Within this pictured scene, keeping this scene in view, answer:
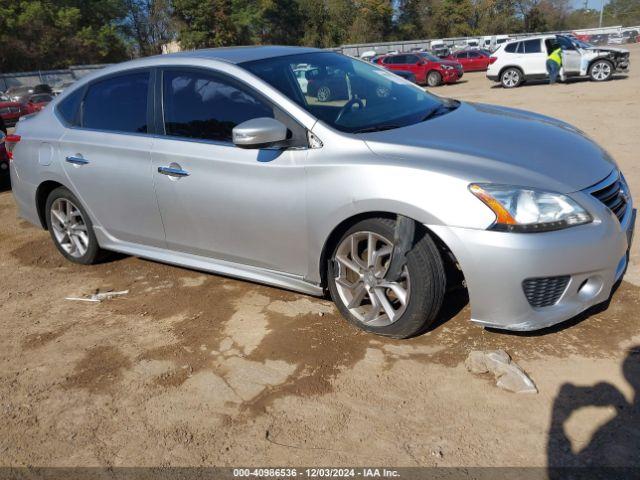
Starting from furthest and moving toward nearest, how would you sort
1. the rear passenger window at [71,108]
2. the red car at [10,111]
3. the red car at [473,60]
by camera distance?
the red car at [473,60] → the red car at [10,111] → the rear passenger window at [71,108]

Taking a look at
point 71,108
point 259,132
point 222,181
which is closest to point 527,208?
point 259,132

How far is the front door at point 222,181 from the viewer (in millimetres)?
3543

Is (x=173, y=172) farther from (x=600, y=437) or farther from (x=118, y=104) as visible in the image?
(x=600, y=437)

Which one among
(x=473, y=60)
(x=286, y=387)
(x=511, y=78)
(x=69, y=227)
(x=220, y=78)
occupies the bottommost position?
(x=473, y=60)

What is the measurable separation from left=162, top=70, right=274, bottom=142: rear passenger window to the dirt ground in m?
1.20

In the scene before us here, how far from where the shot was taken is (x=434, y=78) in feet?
84.2

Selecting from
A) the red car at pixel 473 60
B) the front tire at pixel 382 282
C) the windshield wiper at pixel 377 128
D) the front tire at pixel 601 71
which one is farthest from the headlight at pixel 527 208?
the red car at pixel 473 60

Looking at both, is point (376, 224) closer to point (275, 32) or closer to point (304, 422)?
point (304, 422)

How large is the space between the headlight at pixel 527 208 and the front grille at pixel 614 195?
11.1 inches

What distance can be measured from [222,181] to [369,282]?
1.14 meters

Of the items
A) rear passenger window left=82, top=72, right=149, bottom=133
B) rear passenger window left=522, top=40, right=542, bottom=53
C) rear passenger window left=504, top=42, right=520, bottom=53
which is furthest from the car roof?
rear passenger window left=504, top=42, right=520, bottom=53

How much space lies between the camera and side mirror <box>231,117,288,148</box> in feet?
10.8

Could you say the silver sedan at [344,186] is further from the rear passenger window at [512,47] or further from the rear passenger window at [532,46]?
the rear passenger window at [512,47]

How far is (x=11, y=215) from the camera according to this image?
24.1 ft
